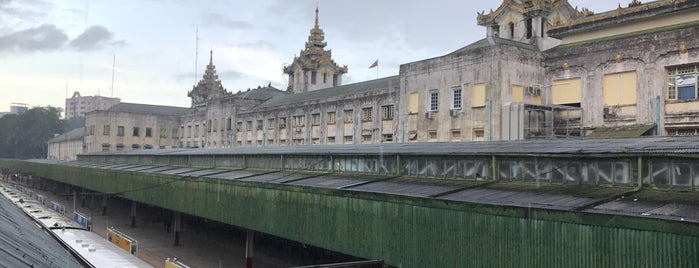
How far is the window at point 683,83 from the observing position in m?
29.7

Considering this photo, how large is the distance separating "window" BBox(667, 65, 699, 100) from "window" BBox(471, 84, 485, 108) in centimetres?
1064

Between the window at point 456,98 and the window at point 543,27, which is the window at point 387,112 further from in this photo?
the window at point 543,27

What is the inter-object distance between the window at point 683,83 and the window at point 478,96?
10636 mm

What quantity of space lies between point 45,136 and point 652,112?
14864cm

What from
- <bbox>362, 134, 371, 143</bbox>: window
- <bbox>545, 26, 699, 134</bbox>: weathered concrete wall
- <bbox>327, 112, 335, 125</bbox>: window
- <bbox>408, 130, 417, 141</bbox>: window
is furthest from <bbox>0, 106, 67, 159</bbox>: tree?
<bbox>545, 26, 699, 134</bbox>: weathered concrete wall

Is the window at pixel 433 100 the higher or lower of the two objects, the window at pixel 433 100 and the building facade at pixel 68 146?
the higher

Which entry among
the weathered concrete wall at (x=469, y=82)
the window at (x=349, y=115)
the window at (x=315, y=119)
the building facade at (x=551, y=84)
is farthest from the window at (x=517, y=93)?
the window at (x=315, y=119)

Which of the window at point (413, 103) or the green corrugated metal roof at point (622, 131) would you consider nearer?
the green corrugated metal roof at point (622, 131)

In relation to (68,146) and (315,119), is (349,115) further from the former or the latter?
(68,146)

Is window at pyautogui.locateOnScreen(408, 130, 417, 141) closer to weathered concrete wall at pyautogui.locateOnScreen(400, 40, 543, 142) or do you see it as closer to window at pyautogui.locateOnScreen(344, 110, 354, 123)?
weathered concrete wall at pyautogui.locateOnScreen(400, 40, 543, 142)

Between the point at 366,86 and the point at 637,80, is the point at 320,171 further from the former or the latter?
the point at 366,86

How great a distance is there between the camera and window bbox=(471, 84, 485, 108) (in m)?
37.2

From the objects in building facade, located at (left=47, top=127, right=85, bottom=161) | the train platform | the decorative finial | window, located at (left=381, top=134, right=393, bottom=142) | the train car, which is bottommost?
the train platform

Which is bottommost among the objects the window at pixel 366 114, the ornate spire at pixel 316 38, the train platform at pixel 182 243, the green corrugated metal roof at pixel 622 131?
the train platform at pixel 182 243
